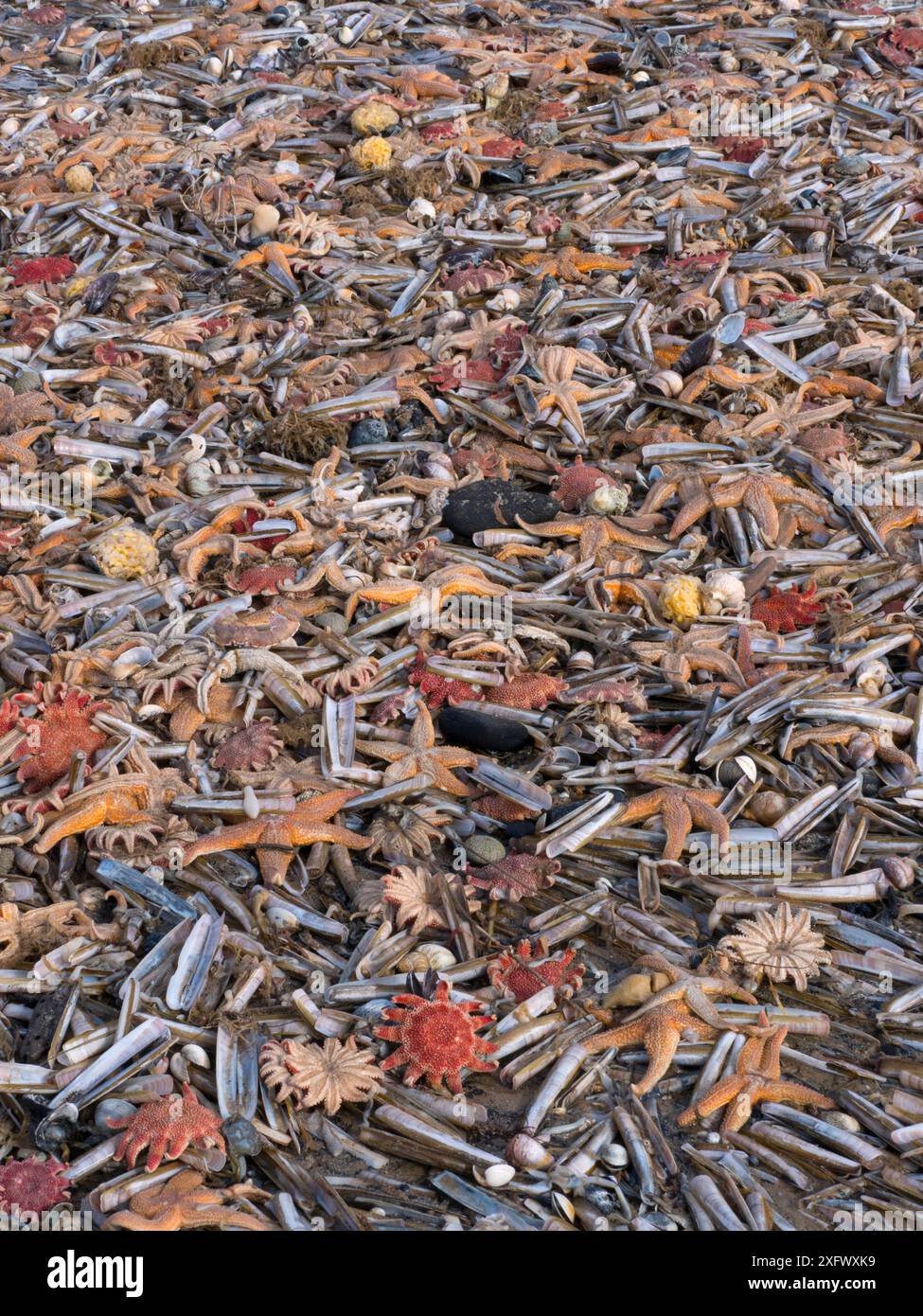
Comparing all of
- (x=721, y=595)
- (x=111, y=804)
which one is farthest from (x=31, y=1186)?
(x=721, y=595)

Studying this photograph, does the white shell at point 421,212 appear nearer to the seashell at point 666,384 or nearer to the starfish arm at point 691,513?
the seashell at point 666,384

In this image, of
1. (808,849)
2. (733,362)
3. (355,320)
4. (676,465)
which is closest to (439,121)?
(355,320)

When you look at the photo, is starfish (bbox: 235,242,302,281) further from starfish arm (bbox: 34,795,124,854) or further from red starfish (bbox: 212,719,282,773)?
starfish arm (bbox: 34,795,124,854)

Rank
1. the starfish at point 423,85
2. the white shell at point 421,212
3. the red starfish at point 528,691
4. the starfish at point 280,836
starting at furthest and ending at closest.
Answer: the starfish at point 423,85, the white shell at point 421,212, the red starfish at point 528,691, the starfish at point 280,836

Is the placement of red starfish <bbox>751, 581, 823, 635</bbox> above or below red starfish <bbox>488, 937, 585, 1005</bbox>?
above

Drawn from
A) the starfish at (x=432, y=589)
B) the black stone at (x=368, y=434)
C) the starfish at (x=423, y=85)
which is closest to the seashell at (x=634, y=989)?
the starfish at (x=432, y=589)

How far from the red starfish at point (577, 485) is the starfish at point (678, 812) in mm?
2112

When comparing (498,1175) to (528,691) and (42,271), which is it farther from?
(42,271)

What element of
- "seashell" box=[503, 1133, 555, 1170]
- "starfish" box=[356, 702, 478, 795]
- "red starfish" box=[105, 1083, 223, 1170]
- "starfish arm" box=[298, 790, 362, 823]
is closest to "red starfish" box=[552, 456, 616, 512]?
"starfish" box=[356, 702, 478, 795]

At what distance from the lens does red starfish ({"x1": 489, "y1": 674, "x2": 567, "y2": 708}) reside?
20.6 feet

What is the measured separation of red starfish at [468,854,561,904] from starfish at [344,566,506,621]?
5.01 feet

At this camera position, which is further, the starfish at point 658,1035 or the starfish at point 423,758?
the starfish at point 423,758

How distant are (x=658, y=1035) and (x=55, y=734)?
278 centimetres

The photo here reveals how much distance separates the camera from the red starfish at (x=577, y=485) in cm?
746
